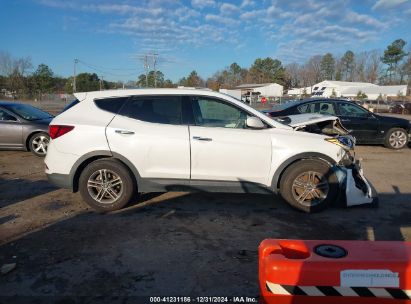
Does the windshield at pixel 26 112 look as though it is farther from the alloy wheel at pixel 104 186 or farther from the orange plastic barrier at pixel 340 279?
the orange plastic barrier at pixel 340 279

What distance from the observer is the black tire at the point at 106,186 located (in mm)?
5375

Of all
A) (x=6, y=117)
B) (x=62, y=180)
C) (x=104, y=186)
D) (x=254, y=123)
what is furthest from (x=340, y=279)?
(x=6, y=117)

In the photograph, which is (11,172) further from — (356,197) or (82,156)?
(356,197)

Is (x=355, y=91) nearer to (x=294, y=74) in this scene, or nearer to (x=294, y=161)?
(x=294, y=74)

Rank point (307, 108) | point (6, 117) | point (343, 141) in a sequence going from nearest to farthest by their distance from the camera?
point (343, 141), point (6, 117), point (307, 108)

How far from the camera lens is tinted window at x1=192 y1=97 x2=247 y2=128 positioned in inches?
213

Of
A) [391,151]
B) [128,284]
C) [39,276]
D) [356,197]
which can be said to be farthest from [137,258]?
[391,151]

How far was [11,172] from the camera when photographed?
8.10 meters

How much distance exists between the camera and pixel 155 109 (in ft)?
17.9

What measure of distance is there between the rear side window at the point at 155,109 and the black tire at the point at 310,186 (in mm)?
1792

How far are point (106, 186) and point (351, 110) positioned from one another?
871 cm

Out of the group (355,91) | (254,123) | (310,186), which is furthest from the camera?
(355,91)

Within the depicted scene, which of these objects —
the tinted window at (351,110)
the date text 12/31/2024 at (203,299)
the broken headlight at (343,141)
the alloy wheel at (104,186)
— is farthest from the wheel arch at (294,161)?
the tinted window at (351,110)

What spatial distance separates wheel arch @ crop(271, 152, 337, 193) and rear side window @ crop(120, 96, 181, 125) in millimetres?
1591
